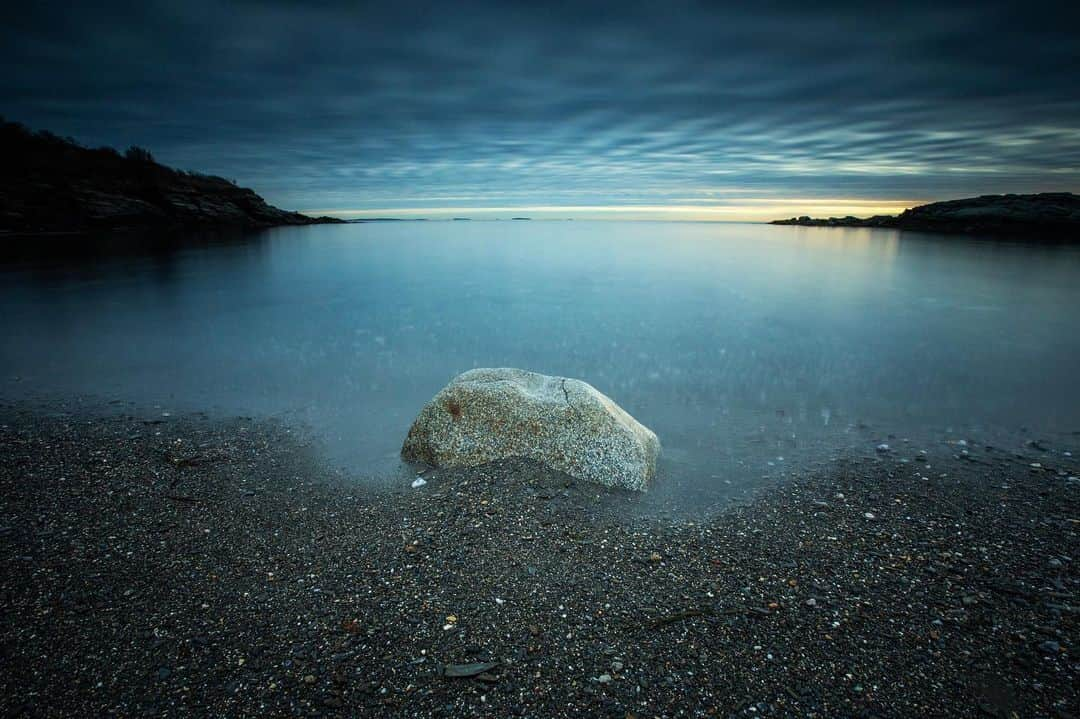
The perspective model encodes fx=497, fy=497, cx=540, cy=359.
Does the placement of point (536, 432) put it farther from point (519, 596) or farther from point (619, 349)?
point (619, 349)

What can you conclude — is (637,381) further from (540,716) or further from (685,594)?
(540,716)

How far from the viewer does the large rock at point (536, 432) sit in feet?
19.7

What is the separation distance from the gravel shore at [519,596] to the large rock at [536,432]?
0.96 feet

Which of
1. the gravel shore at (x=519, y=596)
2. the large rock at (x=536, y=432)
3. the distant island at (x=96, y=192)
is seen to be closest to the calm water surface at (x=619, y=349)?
the large rock at (x=536, y=432)

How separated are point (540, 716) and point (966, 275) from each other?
34.6 m

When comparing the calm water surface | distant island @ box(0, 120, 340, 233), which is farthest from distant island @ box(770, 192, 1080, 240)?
distant island @ box(0, 120, 340, 233)

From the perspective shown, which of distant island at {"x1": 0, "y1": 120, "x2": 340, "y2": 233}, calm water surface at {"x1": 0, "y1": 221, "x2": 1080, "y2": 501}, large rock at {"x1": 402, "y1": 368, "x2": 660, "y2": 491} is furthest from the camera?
distant island at {"x1": 0, "y1": 120, "x2": 340, "y2": 233}

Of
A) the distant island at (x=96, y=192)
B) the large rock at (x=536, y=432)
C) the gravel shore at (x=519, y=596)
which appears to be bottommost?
the gravel shore at (x=519, y=596)

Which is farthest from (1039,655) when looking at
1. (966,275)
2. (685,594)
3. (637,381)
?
(966,275)

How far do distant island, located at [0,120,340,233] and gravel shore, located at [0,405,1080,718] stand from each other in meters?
54.7

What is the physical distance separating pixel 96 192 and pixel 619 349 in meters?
62.0

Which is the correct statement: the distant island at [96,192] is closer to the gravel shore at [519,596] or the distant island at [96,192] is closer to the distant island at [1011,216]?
the gravel shore at [519,596]

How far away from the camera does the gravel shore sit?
10.8ft

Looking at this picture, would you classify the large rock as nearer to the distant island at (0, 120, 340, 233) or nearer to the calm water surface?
the calm water surface
